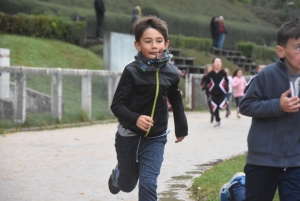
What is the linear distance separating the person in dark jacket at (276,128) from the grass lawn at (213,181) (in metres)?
2.16

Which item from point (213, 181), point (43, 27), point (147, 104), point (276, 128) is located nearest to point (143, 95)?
point (147, 104)

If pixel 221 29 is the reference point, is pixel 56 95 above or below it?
below

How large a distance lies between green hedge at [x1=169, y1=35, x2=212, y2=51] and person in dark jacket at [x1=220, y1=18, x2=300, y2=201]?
27.4 m

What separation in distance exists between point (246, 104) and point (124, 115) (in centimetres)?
115

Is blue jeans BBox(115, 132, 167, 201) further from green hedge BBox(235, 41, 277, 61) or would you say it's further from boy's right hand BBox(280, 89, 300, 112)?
green hedge BBox(235, 41, 277, 61)

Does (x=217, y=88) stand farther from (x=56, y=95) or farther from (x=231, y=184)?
(x=231, y=184)

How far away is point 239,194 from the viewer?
6.36 m

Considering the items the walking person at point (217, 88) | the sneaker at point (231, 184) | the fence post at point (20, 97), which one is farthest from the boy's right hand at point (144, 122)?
the walking person at point (217, 88)

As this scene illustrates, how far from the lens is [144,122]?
588 centimetres

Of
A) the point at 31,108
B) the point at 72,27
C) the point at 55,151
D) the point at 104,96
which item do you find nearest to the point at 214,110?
the point at 104,96

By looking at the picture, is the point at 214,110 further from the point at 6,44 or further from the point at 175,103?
the point at 175,103

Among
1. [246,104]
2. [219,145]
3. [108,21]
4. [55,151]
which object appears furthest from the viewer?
[108,21]

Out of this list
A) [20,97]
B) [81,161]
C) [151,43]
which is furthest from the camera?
[20,97]

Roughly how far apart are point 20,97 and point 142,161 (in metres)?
9.98
